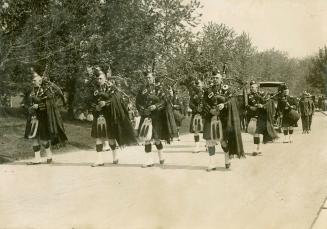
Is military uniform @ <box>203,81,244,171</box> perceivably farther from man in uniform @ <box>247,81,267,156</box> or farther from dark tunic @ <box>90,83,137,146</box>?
man in uniform @ <box>247,81,267,156</box>


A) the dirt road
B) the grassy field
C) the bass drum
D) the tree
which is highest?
the tree

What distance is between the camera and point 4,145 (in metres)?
15.4

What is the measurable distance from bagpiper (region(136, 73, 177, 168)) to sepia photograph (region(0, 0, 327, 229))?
0.09 feet

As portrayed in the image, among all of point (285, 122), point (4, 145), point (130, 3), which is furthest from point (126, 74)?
→ point (4, 145)

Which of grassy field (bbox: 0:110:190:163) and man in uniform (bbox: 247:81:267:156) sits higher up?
man in uniform (bbox: 247:81:267:156)

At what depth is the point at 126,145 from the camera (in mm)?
12797

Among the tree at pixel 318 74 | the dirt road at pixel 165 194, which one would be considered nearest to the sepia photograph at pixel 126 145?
the dirt road at pixel 165 194

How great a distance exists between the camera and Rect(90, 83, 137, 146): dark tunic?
12469mm

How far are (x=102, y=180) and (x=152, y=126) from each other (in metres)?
2.63

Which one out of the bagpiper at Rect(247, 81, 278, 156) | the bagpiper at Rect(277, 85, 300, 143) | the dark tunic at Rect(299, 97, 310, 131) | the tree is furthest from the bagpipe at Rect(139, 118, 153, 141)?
the tree

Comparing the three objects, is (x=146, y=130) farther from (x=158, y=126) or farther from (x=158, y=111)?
(x=158, y=111)

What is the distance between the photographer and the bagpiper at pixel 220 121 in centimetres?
1155

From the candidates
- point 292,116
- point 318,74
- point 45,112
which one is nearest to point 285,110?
point 292,116

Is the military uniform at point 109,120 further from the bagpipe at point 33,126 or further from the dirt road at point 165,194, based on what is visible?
the bagpipe at point 33,126
